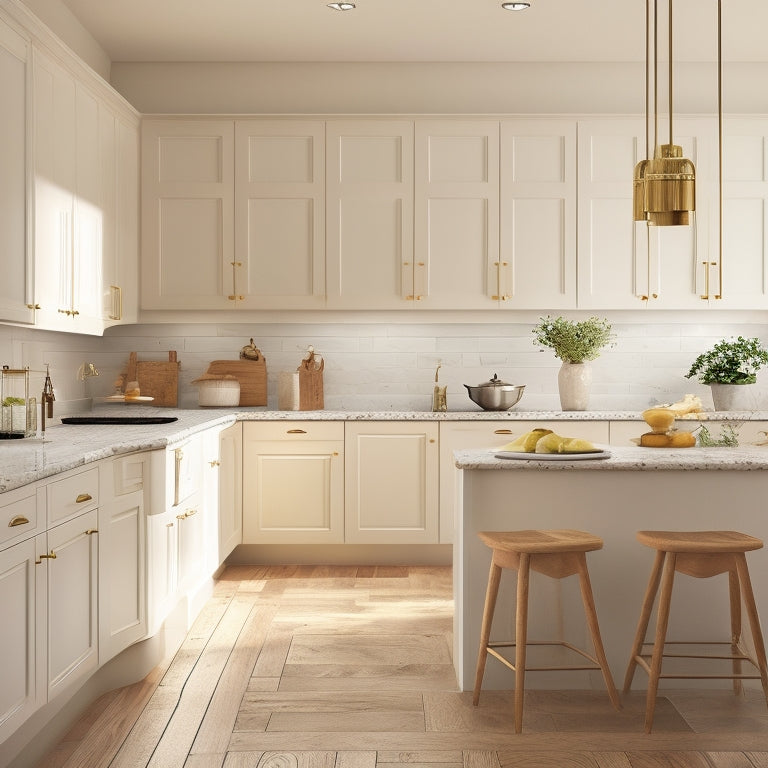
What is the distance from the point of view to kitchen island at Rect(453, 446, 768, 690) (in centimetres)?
311

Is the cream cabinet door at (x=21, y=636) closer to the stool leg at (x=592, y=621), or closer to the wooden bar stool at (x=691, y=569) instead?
the stool leg at (x=592, y=621)

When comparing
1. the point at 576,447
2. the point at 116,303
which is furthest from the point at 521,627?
the point at 116,303

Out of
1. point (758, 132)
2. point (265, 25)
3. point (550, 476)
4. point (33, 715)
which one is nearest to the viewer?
point (33, 715)

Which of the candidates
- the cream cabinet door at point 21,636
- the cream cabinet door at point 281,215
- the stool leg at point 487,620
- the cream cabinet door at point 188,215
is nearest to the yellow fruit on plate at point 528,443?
the stool leg at point 487,620

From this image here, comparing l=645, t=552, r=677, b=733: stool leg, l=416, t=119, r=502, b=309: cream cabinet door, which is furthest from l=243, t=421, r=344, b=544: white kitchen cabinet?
l=645, t=552, r=677, b=733: stool leg

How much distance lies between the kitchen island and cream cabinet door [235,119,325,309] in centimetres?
239

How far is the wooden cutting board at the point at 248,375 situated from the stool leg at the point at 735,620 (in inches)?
123

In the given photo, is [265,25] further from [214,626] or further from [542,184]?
[214,626]

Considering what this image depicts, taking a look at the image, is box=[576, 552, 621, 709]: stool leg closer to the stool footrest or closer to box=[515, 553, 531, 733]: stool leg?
the stool footrest

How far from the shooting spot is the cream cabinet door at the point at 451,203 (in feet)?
17.1

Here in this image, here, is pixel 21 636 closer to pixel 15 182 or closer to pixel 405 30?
pixel 15 182

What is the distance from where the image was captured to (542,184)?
5207 millimetres

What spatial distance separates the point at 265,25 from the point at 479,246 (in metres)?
1.66

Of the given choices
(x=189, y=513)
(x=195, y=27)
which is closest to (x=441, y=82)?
(x=195, y=27)
